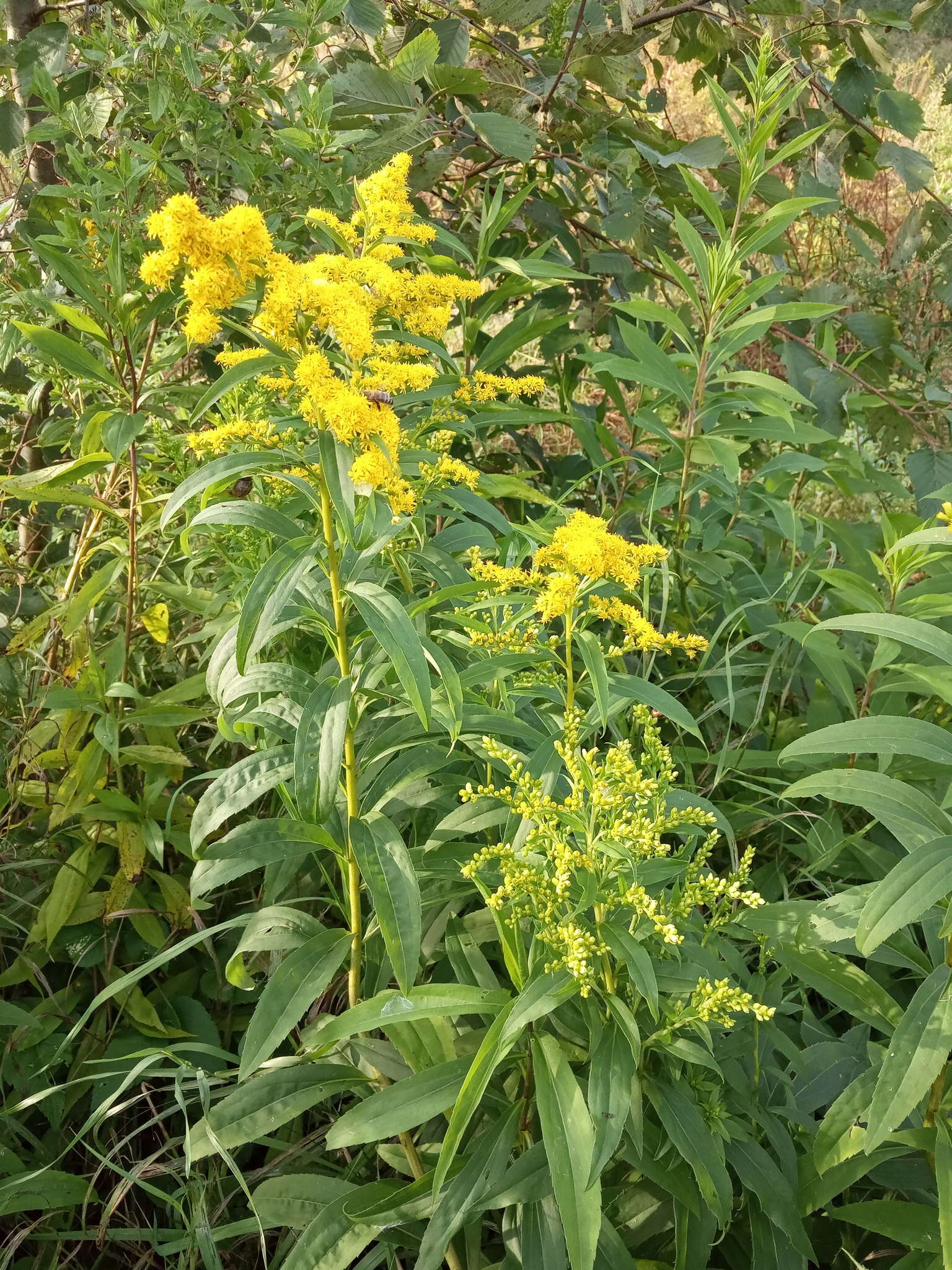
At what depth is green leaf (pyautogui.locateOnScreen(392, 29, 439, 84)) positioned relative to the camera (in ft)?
7.26

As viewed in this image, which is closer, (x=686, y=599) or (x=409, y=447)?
(x=409, y=447)

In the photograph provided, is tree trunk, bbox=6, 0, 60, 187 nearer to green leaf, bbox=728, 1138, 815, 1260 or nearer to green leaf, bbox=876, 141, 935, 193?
green leaf, bbox=876, 141, 935, 193

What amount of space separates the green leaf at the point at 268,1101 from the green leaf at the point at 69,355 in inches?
47.0

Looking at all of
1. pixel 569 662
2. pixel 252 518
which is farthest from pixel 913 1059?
pixel 252 518

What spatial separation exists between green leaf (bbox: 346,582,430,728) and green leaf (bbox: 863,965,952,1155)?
65cm

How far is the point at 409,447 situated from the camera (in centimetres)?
172

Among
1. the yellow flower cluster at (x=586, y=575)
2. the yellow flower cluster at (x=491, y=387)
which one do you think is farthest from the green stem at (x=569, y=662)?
the yellow flower cluster at (x=491, y=387)

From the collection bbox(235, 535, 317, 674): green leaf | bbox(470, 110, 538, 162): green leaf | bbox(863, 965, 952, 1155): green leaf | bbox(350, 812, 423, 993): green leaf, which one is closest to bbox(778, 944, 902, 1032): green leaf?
bbox(863, 965, 952, 1155): green leaf

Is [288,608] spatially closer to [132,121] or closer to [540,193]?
[132,121]

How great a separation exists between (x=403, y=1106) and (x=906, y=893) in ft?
2.05

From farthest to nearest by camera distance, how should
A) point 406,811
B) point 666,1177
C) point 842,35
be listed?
point 842,35, point 406,811, point 666,1177

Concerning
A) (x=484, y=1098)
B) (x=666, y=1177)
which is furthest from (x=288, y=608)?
(x=666, y=1177)

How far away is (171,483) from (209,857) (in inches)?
44.3

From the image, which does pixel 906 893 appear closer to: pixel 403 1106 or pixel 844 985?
pixel 844 985
